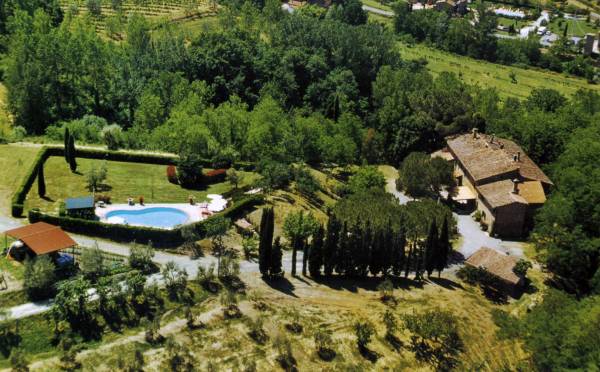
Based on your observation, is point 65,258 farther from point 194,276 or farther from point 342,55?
point 342,55

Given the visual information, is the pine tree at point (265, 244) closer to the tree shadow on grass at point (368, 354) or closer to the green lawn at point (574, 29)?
the tree shadow on grass at point (368, 354)

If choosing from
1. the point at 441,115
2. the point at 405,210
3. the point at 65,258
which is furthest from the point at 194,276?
the point at 441,115

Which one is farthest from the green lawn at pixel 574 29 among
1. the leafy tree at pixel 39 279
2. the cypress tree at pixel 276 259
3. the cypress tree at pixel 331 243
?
the leafy tree at pixel 39 279

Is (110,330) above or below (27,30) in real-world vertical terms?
below

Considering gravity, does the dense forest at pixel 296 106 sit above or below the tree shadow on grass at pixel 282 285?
above

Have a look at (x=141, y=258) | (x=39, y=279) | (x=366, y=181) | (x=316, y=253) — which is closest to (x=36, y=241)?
(x=39, y=279)

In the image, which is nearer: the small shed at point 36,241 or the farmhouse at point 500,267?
the small shed at point 36,241

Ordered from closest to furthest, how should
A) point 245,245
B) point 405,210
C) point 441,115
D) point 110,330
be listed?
point 110,330
point 245,245
point 405,210
point 441,115
